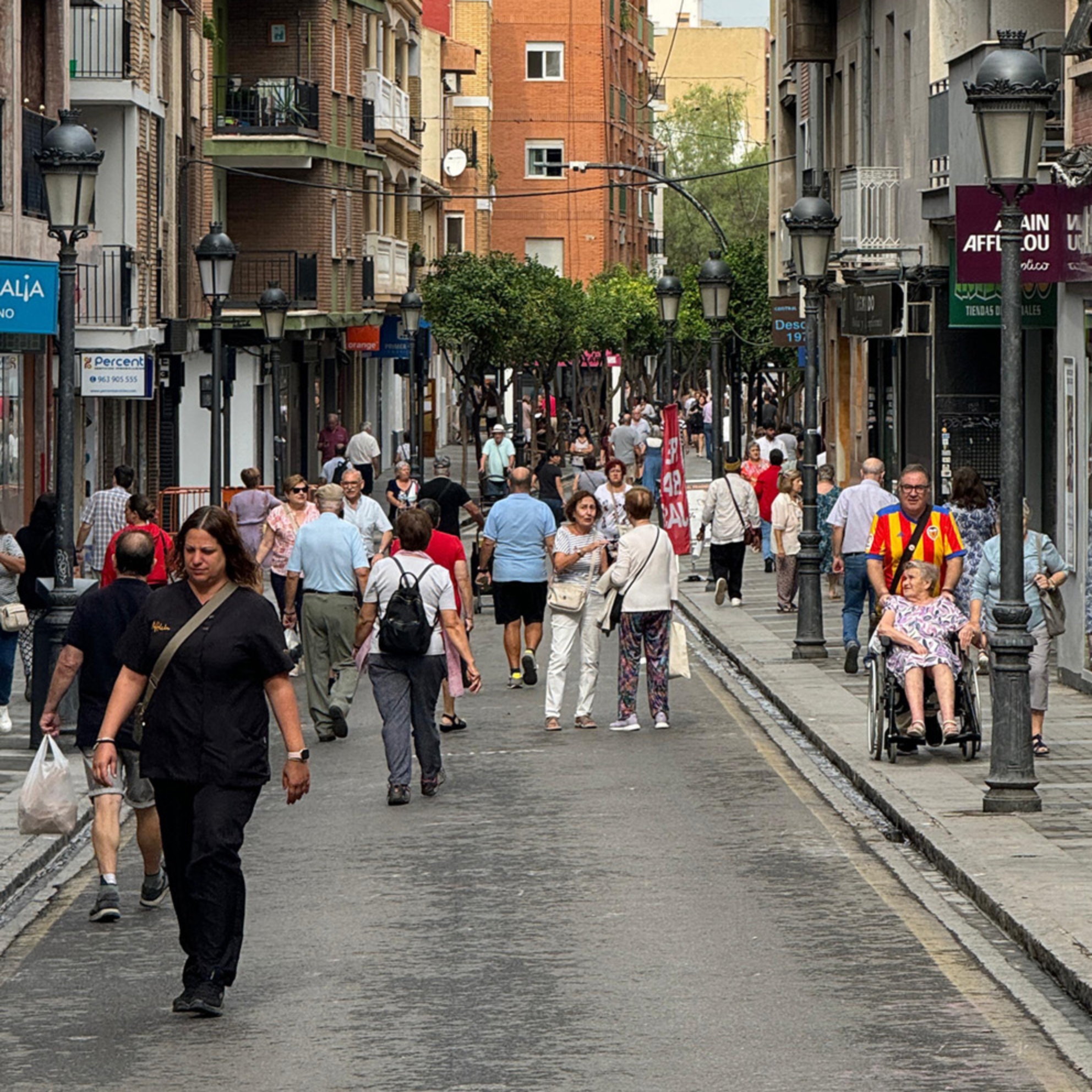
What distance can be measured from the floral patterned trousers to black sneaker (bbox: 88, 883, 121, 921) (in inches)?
265

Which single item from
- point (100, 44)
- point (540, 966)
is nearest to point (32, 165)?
point (100, 44)

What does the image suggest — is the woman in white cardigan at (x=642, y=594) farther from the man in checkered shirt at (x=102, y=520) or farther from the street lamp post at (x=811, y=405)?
the man in checkered shirt at (x=102, y=520)

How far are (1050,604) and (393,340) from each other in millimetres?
47448

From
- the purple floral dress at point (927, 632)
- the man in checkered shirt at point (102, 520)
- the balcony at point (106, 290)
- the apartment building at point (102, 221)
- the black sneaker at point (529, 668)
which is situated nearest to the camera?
the purple floral dress at point (927, 632)

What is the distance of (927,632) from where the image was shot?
1522 centimetres

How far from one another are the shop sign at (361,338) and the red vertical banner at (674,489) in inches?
897

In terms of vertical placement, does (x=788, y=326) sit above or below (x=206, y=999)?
above

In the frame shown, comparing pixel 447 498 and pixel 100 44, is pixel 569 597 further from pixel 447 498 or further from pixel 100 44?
pixel 100 44

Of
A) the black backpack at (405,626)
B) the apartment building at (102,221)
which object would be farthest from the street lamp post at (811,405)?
the black backpack at (405,626)

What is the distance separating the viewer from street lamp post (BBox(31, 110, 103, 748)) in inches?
655

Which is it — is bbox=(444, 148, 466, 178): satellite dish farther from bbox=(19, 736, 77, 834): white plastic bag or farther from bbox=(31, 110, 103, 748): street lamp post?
bbox=(19, 736, 77, 834): white plastic bag

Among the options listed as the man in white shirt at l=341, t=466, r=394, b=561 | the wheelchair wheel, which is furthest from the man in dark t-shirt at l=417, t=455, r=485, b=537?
the wheelchair wheel

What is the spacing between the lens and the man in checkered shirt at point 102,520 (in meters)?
21.8

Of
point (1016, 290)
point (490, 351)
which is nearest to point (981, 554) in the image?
point (1016, 290)
